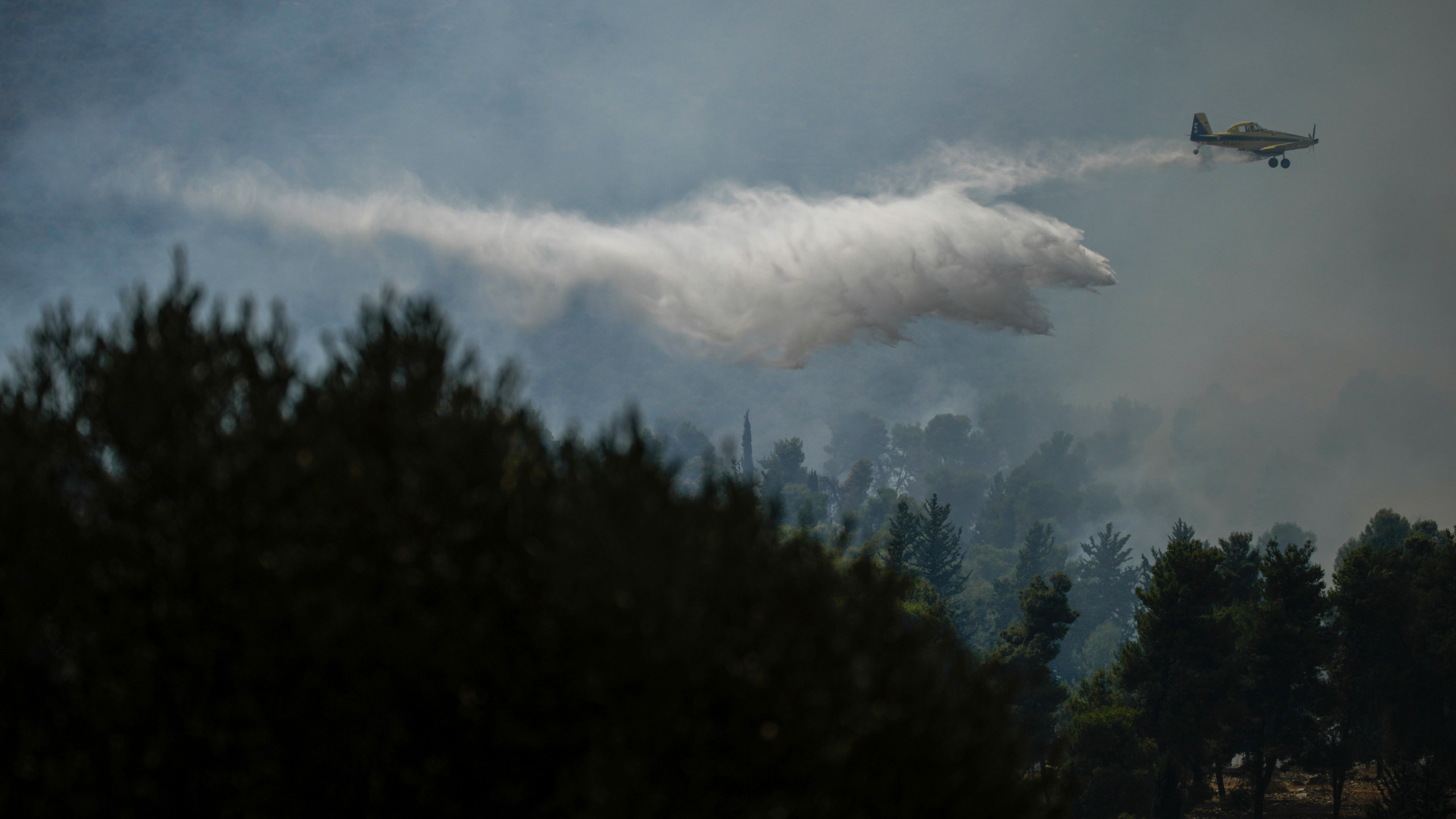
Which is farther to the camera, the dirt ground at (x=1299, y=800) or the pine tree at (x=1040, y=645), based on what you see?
the pine tree at (x=1040, y=645)

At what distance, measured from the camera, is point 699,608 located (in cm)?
1091

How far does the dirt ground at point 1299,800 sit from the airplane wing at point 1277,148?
202 feet

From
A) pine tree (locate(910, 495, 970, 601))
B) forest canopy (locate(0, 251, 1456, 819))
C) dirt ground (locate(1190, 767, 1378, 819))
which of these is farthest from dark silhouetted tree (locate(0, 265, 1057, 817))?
pine tree (locate(910, 495, 970, 601))

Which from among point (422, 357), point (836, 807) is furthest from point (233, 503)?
point (836, 807)

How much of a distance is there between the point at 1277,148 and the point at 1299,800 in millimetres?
66109

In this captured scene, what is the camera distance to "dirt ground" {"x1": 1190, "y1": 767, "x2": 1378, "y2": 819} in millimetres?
67562

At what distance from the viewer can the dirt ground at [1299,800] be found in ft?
222

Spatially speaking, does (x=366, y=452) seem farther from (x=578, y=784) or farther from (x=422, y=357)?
(x=578, y=784)

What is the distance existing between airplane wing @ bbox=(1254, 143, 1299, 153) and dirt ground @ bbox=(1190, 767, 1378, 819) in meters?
61.4

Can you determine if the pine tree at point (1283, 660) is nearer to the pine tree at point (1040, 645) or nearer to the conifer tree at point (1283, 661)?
the conifer tree at point (1283, 661)

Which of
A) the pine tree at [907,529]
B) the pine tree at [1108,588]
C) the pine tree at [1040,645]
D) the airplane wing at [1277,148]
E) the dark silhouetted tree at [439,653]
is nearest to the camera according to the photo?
the dark silhouetted tree at [439,653]

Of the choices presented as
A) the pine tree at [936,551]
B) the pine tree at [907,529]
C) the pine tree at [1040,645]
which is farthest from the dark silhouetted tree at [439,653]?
the pine tree at [936,551]

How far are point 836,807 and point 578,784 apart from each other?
2826mm

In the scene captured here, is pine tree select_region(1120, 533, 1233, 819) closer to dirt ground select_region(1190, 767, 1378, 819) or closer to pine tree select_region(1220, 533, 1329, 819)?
pine tree select_region(1220, 533, 1329, 819)
